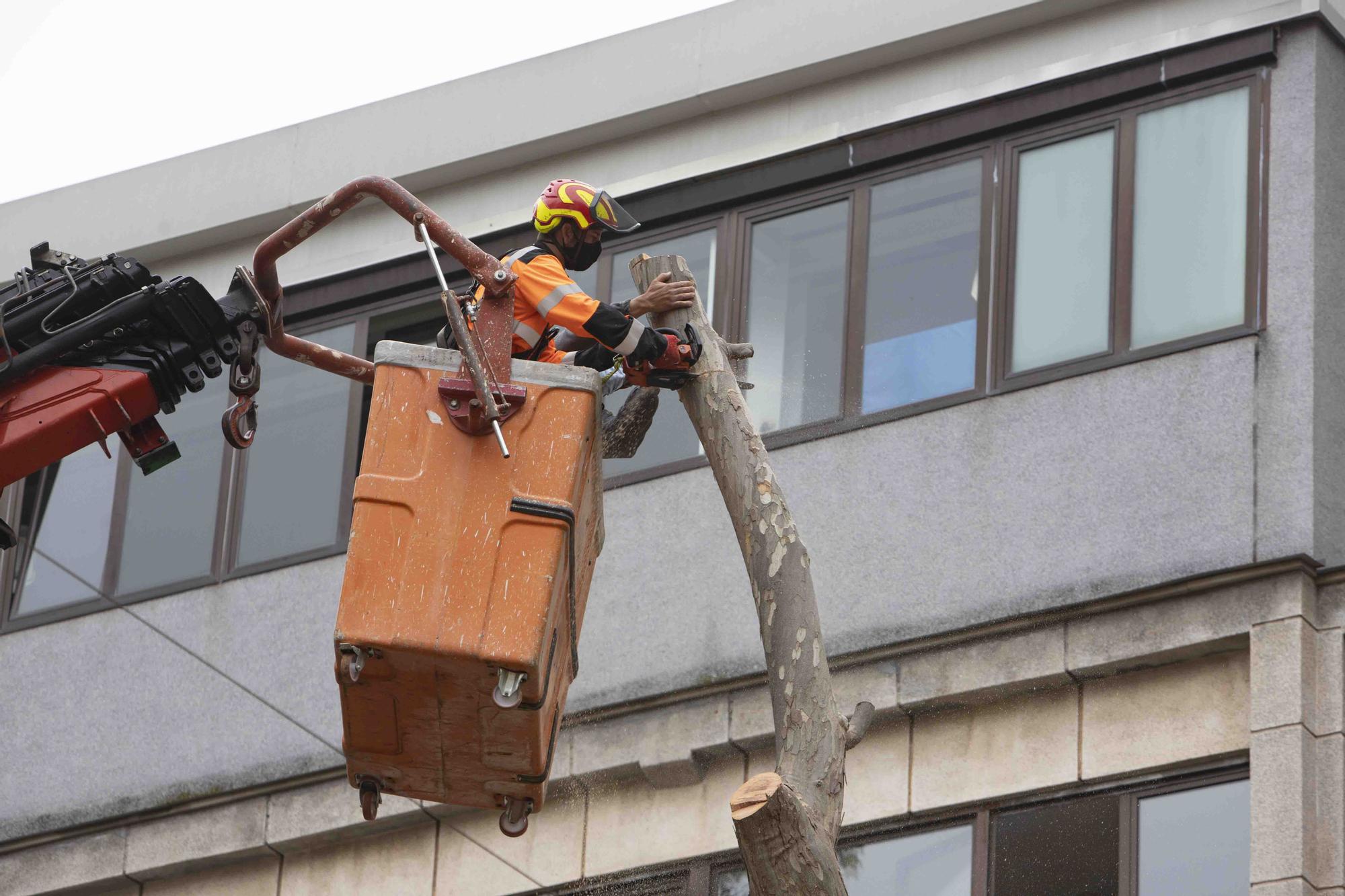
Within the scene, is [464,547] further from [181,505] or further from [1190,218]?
[181,505]

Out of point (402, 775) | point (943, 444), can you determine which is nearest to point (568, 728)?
point (943, 444)

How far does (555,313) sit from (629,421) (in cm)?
59

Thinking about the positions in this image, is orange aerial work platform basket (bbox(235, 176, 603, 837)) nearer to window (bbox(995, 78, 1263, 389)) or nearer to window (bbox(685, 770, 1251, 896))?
window (bbox(685, 770, 1251, 896))

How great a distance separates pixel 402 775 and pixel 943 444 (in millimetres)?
5379

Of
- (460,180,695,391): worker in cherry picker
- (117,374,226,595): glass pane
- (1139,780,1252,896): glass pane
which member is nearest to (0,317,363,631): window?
(117,374,226,595): glass pane

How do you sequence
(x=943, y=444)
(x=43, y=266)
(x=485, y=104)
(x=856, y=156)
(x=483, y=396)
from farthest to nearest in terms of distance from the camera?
(x=485, y=104) → (x=856, y=156) → (x=943, y=444) → (x=43, y=266) → (x=483, y=396)

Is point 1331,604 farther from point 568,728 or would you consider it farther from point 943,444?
point 568,728

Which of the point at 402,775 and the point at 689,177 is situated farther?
the point at 689,177

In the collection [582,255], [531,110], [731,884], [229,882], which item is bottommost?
[731,884]

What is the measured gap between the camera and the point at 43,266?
10023mm

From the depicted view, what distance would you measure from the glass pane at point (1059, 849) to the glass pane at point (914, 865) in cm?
21

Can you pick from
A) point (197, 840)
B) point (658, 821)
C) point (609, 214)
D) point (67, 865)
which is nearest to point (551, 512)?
point (609, 214)

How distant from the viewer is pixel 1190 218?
46.2ft

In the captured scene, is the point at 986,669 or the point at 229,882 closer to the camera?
the point at 986,669
